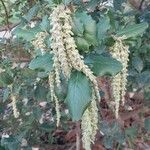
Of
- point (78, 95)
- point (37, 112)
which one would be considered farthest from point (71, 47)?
point (37, 112)

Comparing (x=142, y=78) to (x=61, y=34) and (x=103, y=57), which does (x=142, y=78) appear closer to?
(x=103, y=57)

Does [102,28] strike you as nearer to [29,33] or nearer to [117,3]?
[29,33]

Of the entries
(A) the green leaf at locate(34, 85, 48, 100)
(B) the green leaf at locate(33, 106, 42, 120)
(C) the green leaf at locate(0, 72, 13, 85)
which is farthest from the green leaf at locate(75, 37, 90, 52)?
(B) the green leaf at locate(33, 106, 42, 120)

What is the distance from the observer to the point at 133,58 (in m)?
1.96

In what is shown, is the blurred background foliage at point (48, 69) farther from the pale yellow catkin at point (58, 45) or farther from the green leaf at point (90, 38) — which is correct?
the pale yellow catkin at point (58, 45)

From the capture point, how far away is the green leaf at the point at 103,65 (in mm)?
1250

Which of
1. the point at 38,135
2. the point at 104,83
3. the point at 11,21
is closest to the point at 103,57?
the point at 104,83

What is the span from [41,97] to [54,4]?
2.91 feet

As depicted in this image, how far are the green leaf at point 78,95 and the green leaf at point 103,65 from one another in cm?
7

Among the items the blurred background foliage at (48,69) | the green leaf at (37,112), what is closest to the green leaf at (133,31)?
the blurred background foliage at (48,69)

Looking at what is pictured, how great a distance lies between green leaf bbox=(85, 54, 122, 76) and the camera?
1.25m

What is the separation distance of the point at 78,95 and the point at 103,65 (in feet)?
0.42

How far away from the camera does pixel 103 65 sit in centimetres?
127

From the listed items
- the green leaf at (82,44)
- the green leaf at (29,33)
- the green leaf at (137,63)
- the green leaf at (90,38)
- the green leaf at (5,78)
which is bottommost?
the green leaf at (82,44)
